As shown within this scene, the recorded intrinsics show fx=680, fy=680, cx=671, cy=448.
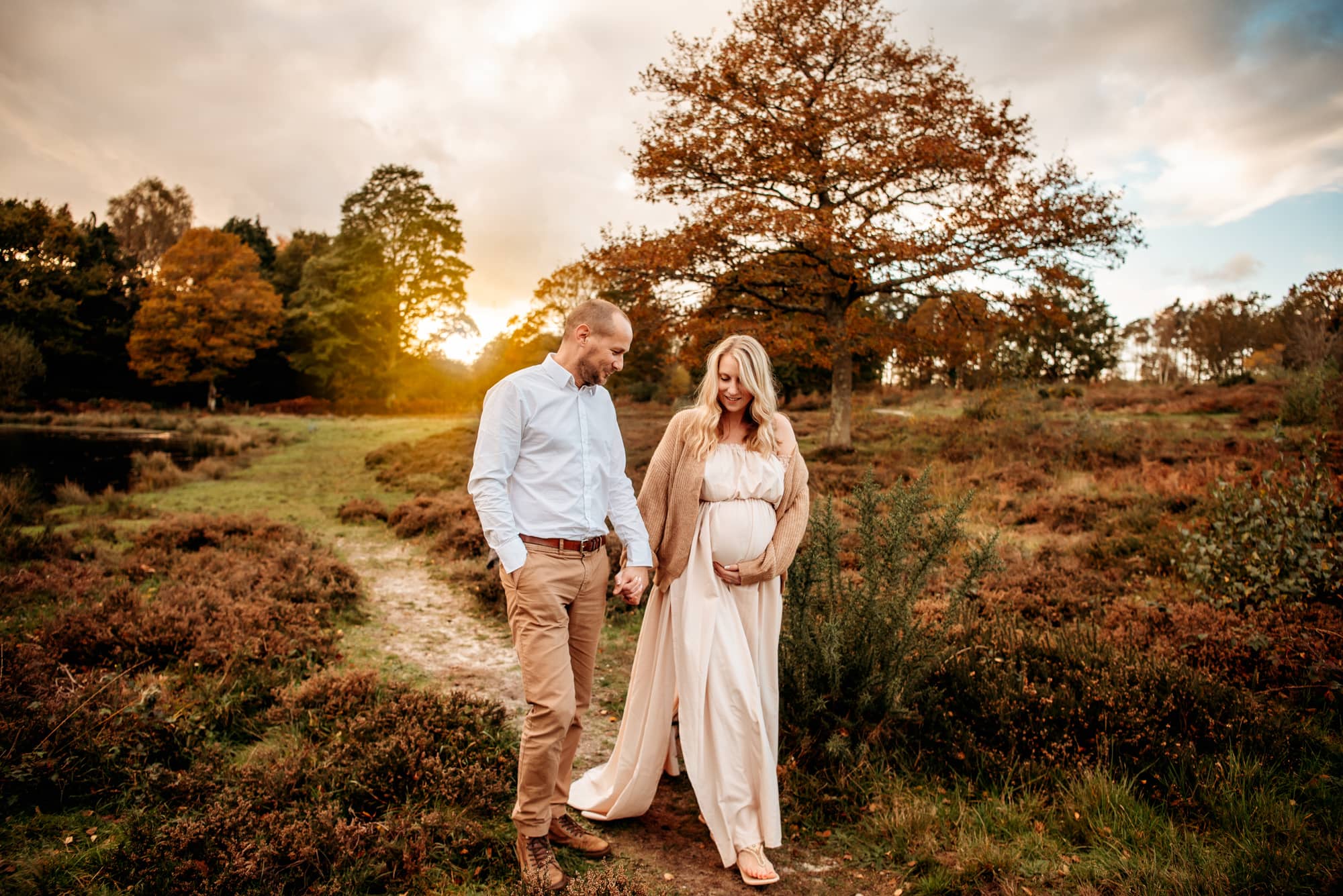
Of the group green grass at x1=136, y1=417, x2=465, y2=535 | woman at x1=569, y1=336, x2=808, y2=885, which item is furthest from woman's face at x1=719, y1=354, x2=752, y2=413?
green grass at x1=136, y1=417, x2=465, y2=535

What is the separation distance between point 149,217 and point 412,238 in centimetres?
2104

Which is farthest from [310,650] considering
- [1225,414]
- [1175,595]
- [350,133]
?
[1225,414]

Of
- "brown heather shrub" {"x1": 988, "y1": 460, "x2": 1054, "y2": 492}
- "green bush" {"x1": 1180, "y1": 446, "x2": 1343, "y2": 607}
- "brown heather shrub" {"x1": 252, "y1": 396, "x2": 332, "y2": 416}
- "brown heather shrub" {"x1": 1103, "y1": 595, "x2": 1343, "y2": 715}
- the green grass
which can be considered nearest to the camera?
"brown heather shrub" {"x1": 1103, "y1": 595, "x2": 1343, "y2": 715}

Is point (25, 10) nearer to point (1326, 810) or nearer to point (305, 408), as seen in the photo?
point (1326, 810)

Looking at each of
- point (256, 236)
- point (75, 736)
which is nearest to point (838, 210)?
point (75, 736)

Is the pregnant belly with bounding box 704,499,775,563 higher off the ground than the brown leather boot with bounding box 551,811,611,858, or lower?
higher

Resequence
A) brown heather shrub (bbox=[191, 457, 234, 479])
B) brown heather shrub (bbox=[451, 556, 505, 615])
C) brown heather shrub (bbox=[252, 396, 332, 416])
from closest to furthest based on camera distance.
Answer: brown heather shrub (bbox=[451, 556, 505, 615]) < brown heather shrub (bbox=[191, 457, 234, 479]) < brown heather shrub (bbox=[252, 396, 332, 416])

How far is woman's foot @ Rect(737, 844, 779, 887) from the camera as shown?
3.14m

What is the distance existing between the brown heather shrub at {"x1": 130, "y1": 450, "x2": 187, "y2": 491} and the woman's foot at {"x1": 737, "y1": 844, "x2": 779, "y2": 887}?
52.6 feet

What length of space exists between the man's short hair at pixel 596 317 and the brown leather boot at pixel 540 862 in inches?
90.2

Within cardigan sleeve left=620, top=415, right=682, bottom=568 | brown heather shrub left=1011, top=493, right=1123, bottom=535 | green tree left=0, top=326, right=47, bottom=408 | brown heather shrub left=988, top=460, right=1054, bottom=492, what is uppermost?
green tree left=0, top=326, right=47, bottom=408

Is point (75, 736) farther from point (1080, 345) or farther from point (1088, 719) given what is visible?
point (1080, 345)

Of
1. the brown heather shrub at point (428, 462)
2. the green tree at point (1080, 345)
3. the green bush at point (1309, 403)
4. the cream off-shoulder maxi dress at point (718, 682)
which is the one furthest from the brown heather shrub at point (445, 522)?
the green tree at point (1080, 345)

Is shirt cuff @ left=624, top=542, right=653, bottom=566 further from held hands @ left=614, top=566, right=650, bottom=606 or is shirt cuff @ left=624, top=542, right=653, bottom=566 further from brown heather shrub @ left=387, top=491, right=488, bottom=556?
brown heather shrub @ left=387, top=491, right=488, bottom=556
